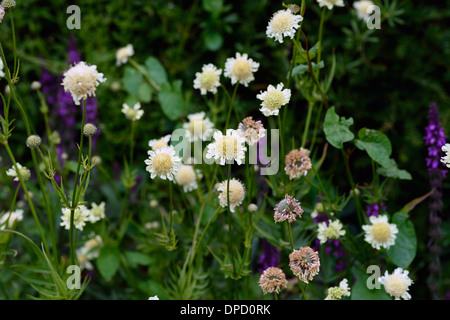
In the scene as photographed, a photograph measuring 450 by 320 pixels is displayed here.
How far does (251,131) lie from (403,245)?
1.33 ft

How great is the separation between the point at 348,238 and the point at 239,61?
1.33 ft

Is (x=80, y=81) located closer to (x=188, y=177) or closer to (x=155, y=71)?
(x=188, y=177)

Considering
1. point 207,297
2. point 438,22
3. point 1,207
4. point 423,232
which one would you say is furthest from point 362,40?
point 1,207

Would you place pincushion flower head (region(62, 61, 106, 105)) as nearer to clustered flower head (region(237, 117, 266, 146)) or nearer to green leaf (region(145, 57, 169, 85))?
clustered flower head (region(237, 117, 266, 146))

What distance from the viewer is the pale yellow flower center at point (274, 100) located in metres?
0.76

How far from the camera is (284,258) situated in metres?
1.03

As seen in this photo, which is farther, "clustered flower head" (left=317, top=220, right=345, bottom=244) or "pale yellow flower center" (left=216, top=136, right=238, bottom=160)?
"clustered flower head" (left=317, top=220, right=345, bottom=244)

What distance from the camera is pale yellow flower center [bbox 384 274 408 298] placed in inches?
32.2

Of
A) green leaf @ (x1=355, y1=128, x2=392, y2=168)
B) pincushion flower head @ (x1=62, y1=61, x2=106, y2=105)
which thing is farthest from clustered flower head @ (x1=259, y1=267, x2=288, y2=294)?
pincushion flower head @ (x1=62, y1=61, x2=106, y2=105)

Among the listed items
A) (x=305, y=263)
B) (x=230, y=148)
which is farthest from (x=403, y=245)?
(x=230, y=148)

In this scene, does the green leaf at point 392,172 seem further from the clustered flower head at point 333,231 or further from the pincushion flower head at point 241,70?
the pincushion flower head at point 241,70

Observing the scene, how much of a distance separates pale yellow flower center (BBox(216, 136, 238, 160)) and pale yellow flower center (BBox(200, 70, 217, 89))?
202mm

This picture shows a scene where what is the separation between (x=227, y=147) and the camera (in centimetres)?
74

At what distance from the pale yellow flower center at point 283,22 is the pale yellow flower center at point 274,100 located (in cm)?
11
